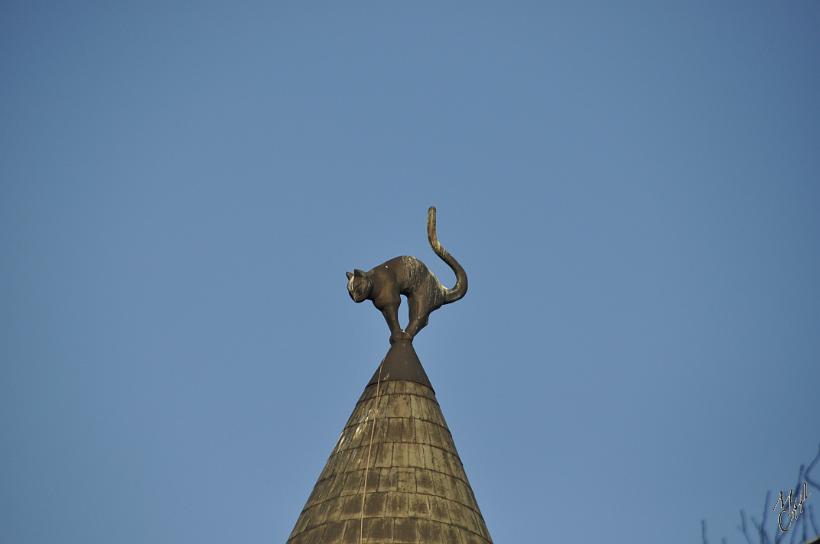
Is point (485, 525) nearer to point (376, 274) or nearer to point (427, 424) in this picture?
point (427, 424)

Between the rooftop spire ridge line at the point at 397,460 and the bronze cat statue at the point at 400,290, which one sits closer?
the rooftop spire ridge line at the point at 397,460

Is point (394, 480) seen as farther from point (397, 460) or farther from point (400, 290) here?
point (400, 290)

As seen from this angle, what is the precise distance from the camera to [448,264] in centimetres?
2564

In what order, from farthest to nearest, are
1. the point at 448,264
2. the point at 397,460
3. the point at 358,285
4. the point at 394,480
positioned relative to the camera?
the point at 448,264 < the point at 358,285 < the point at 397,460 < the point at 394,480

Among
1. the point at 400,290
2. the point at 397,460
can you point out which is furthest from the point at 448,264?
the point at 397,460

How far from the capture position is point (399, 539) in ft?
70.6

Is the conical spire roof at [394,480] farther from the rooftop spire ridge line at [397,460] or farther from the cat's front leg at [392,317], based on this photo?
the cat's front leg at [392,317]

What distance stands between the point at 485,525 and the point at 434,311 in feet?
11.6

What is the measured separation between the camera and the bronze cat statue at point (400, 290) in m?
24.4

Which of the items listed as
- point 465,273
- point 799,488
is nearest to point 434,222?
point 465,273

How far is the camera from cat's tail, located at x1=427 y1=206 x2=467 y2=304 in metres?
25.2

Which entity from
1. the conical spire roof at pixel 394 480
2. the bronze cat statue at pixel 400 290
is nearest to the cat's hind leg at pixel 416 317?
the bronze cat statue at pixel 400 290

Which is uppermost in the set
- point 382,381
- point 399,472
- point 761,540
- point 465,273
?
point 465,273

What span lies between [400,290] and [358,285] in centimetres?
65
